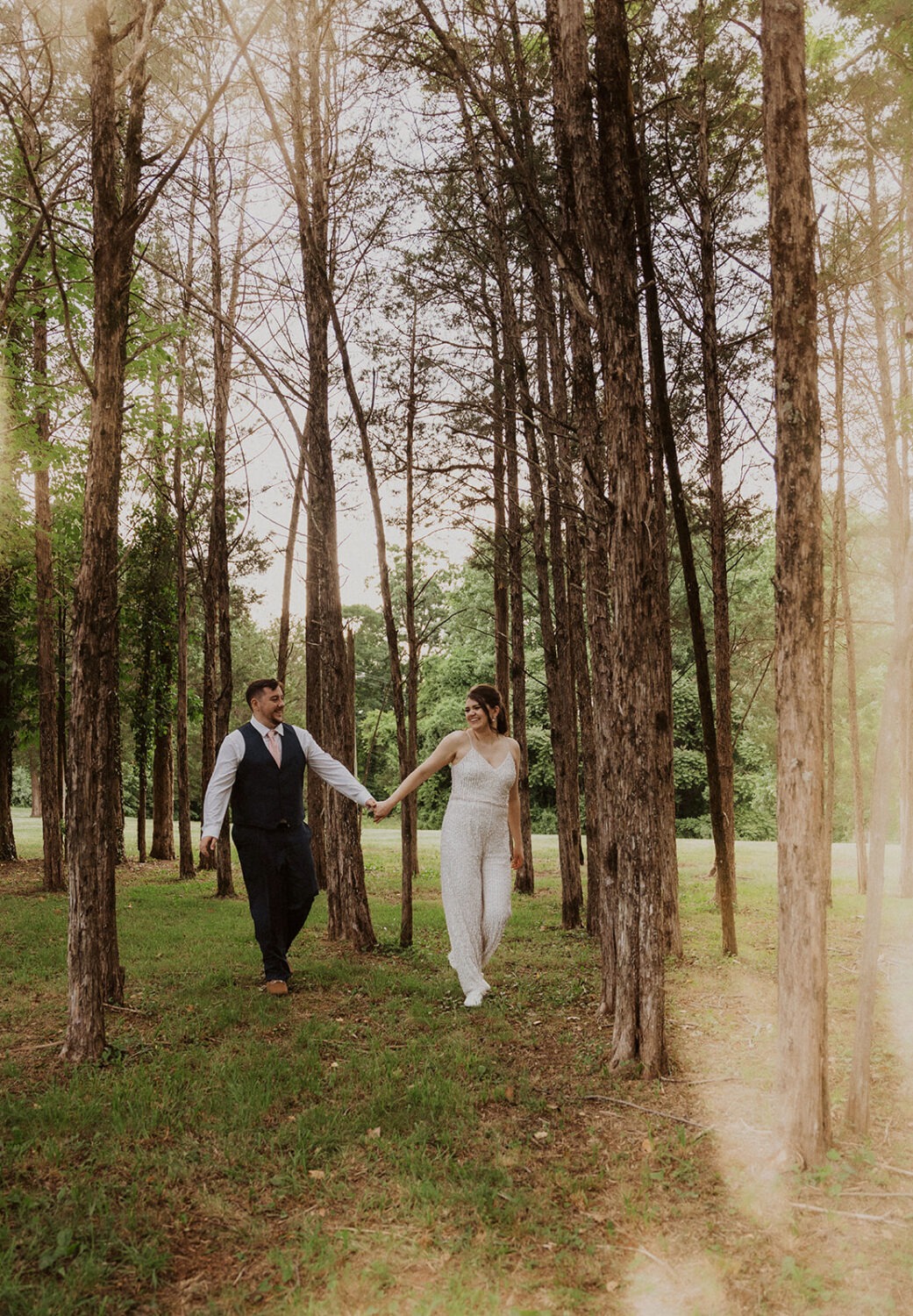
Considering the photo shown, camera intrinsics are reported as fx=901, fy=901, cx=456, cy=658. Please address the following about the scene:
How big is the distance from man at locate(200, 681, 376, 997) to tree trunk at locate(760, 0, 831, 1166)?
11.6 ft

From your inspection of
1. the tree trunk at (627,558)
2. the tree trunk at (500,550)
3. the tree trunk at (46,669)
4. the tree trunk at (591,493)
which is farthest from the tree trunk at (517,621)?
the tree trunk at (46,669)

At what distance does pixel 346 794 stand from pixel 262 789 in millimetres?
654

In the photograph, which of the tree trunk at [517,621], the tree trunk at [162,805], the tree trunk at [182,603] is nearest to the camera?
the tree trunk at [517,621]

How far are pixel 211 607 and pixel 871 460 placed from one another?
38.7 ft

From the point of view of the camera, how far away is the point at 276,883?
Result: 7059 millimetres

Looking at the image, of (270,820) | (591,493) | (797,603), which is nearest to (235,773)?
(270,820)

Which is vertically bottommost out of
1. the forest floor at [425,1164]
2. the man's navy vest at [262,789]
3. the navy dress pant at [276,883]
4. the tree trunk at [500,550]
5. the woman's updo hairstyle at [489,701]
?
the forest floor at [425,1164]

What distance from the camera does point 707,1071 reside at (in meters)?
5.27

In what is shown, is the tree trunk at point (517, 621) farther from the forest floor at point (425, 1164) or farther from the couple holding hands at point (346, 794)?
the forest floor at point (425, 1164)

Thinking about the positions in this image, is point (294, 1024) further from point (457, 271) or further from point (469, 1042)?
point (457, 271)

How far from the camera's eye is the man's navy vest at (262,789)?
699 cm

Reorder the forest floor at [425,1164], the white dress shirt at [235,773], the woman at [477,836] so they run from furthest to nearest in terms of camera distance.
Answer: the white dress shirt at [235,773] → the woman at [477,836] → the forest floor at [425,1164]

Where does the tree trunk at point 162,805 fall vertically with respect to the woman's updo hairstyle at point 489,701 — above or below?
below

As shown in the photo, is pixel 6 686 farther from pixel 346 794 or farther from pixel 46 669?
pixel 346 794
